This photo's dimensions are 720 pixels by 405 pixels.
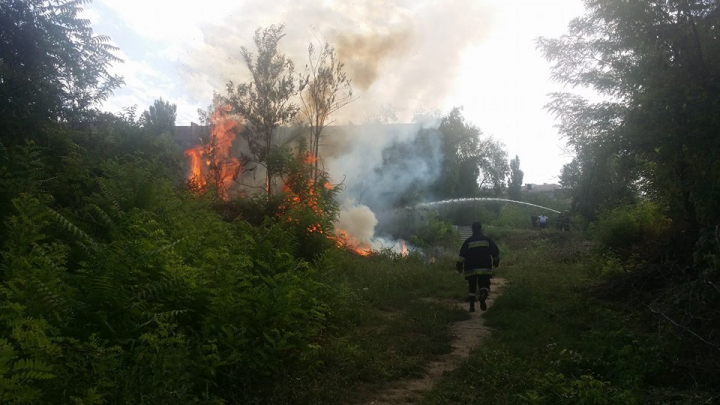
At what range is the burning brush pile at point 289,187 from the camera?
43.7ft

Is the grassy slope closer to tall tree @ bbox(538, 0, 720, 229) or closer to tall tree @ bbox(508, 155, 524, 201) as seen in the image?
tall tree @ bbox(538, 0, 720, 229)

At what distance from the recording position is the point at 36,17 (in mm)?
11203

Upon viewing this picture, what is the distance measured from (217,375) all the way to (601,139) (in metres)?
9.92

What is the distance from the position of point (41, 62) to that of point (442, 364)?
10.3 m

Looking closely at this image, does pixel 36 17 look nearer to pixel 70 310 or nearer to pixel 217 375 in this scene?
pixel 70 310

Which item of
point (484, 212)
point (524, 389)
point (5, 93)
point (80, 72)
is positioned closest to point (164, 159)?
point (80, 72)

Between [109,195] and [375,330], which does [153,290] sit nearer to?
[375,330]

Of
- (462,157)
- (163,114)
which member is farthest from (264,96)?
(462,157)

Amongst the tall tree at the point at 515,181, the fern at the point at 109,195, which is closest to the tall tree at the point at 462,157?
the tall tree at the point at 515,181

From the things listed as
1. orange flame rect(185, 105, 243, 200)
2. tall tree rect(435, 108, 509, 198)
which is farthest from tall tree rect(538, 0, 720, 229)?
tall tree rect(435, 108, 509, 198)

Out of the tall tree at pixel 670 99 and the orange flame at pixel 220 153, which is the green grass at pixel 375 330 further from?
the orange flame at pixel 220 153

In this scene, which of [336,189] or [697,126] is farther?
[336,189]

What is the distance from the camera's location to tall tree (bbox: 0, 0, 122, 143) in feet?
33.6

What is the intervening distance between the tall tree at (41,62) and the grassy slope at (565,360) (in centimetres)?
958
